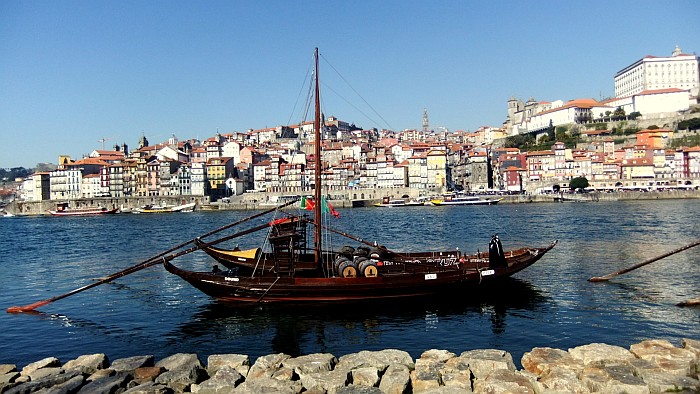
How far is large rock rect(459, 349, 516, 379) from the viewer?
10.2m

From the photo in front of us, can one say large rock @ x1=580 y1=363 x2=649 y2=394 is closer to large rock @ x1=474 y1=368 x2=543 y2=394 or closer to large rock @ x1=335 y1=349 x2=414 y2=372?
large rock @ x1=474 y1=368 x2=543 y2=394

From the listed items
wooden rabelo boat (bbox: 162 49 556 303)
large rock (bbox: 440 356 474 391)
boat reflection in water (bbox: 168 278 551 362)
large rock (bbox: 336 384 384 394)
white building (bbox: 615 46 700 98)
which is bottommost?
boat reflection in water (bbox: 168 278 551 362)

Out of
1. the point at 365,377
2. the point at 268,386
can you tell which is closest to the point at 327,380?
the point at 365,377

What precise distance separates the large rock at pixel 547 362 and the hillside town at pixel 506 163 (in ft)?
284

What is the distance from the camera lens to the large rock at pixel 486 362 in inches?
402

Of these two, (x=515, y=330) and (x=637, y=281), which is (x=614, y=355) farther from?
(x=637, y=281)

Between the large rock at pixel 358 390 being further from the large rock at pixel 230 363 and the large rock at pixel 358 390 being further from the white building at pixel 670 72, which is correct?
the white building at pixel 670 72

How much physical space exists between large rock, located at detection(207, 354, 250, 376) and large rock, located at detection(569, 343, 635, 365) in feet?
20.1

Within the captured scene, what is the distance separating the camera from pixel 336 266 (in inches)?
788

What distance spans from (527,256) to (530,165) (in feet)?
297

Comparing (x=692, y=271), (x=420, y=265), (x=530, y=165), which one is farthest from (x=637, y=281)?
(x=530, y=165)

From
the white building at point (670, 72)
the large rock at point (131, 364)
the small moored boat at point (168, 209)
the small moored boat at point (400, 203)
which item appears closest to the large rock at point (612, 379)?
the large rock at point (131, 364)

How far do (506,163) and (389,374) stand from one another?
106 meters

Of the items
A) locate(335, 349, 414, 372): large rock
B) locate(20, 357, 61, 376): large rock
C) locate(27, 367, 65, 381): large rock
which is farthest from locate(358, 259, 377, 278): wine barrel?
locate(27, 367, 65, 381): large rock
